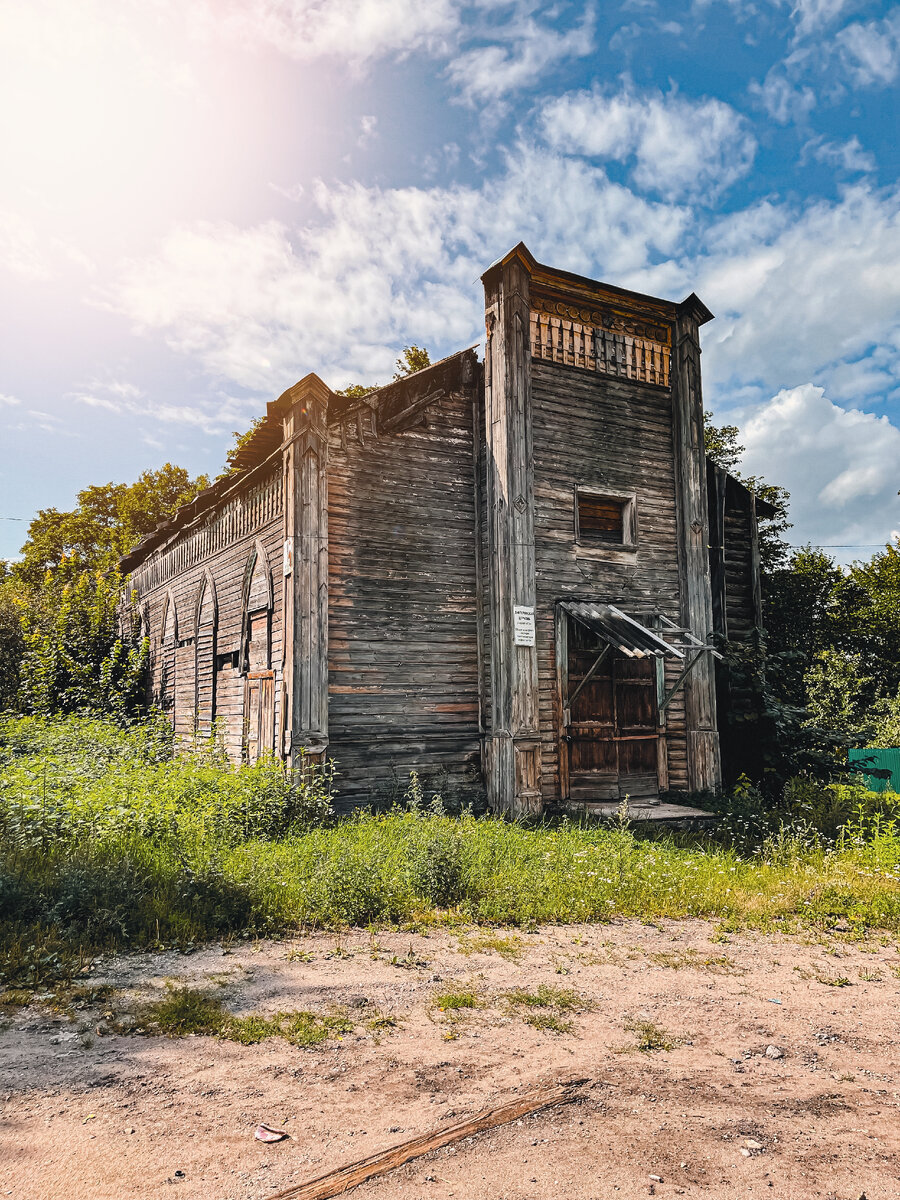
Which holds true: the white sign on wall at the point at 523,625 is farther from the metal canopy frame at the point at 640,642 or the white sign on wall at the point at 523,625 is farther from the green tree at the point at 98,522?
the green tree at the point at 98,522

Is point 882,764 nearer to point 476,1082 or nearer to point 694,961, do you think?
point 694,961

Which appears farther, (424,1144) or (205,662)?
(205,662)

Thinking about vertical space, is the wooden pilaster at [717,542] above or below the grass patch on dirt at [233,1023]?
above

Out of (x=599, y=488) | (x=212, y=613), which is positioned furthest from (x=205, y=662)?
(x=599, y=488)

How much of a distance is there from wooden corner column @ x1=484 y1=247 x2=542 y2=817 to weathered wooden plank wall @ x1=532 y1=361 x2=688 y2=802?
41 cm

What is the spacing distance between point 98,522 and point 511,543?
29.6m

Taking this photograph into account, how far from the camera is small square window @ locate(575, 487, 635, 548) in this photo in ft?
38.9

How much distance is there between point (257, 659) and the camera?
11664 mm

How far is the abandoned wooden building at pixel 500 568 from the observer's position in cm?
1013

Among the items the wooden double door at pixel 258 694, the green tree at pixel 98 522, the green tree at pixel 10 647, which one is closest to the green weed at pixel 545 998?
the wooden double door at pixel 258 694

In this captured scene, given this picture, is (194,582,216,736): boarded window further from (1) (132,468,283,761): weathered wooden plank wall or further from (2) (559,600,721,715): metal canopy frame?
(2) (559,600,721,715): metal canopy frame

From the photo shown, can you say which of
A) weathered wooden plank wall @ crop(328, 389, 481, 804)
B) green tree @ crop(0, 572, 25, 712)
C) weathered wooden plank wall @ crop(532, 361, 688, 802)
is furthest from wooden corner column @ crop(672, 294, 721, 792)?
green tree @ crop(0, 572, 25, 712)

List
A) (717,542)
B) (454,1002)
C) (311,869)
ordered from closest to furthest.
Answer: (454,1002), (311,869), (717,542)

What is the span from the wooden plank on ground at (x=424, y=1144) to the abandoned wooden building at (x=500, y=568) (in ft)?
21.0
